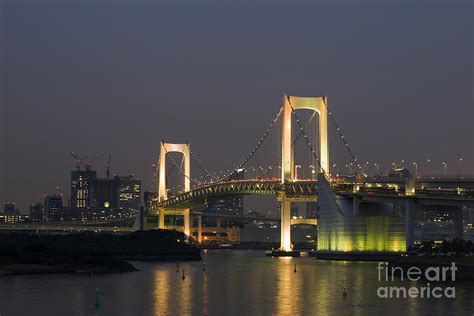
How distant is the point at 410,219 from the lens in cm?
6725

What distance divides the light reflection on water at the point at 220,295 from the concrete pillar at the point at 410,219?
569 centimetres

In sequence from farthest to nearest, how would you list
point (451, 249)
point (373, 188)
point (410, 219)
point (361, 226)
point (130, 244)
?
1. point (130, 244)
2. point (373, 188)
3. point (361, 226)
4. point (410, 219)
5. point (451, 249)

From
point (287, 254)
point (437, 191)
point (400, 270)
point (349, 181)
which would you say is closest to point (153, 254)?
point (287, 254)

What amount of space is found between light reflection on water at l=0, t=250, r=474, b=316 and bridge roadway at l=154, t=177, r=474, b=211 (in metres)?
7.51

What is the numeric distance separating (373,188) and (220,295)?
28516 mm

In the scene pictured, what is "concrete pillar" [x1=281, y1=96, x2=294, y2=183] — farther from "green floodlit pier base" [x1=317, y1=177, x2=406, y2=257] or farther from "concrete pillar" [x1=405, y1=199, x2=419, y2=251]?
"concrete pillar" [x1=405, y1=199, x2=419, y2=251]

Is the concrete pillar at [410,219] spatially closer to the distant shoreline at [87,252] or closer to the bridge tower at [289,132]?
the bridge tower at [289,132]

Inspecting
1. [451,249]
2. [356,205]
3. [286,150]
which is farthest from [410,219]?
[286,150]

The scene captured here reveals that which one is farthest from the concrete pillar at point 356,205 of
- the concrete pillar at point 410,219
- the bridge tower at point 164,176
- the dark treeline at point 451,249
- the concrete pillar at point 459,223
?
the bridge tower at point 164,176

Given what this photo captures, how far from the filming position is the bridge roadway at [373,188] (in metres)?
66.8

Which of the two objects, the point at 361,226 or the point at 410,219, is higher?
the point at 410,219

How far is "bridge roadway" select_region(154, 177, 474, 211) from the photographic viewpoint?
66.8 m

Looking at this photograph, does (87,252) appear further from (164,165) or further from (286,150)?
(164,165)

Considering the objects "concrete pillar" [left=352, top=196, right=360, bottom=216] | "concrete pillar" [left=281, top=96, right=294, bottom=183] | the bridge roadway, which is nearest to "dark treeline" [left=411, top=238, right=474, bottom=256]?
the bridge roadway
